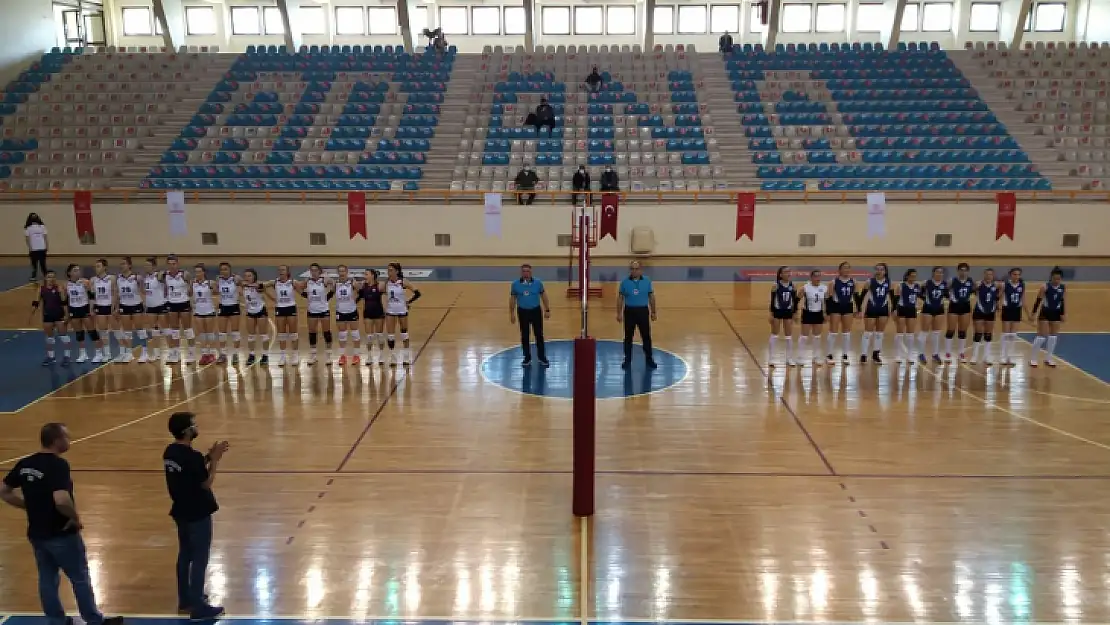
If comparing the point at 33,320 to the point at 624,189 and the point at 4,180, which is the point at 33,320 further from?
the point at 624,189

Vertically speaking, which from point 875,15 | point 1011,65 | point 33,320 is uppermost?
point 875,15

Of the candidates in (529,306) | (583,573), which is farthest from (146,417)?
(583,573)

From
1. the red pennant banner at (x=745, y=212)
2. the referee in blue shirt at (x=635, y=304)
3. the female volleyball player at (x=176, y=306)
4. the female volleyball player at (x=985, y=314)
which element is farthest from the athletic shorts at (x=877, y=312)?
the female volleyball player at (x=176, y=306)

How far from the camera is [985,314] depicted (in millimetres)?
13375

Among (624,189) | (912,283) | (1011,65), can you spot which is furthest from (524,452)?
(1011,65)

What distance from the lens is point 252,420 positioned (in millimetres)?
11352

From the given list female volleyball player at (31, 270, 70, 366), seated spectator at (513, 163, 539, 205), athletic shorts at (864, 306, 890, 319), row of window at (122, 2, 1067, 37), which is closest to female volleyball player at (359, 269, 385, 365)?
female volleyball player at (31, 270, 70, 366)

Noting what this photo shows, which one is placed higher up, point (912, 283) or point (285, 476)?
point (912, 283)

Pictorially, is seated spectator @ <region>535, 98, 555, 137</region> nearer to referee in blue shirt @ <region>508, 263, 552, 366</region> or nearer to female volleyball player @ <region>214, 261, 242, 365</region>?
referee in blue shirt @ <region>508, 263, 552, 366</region>

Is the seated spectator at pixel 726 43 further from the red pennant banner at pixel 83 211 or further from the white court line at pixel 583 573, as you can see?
the white court line at pixel 583 573

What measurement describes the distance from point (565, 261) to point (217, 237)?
10.1m

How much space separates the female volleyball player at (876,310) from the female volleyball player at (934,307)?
60 centimetres

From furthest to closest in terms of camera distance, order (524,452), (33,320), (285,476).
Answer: (33,320) → (524,452) → (285,476)

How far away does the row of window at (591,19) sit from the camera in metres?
32.5
